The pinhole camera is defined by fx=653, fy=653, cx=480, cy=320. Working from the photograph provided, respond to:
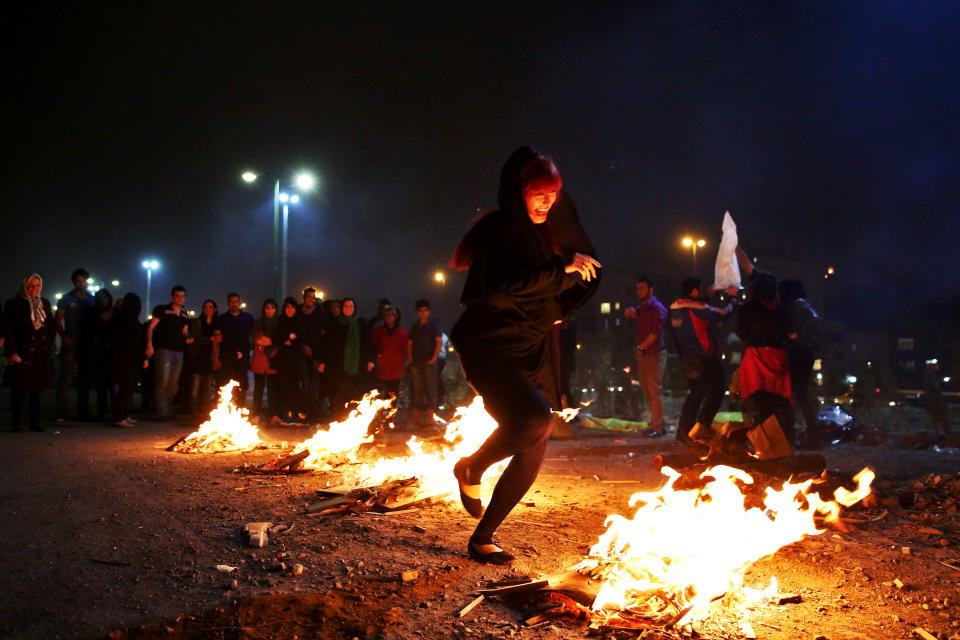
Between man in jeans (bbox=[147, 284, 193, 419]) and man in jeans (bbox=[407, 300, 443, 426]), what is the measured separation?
13.4ft

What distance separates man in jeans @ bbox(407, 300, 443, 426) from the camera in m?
12.1

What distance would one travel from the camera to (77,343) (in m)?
11.5

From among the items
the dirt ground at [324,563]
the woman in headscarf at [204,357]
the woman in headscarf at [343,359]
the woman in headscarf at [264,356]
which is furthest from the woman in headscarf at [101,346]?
the dirt ground at [324,563]

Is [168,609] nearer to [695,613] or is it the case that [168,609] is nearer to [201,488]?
[695,613]

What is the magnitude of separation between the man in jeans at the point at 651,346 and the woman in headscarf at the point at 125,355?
844 cm

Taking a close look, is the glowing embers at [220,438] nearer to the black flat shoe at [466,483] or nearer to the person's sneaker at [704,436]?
the black flat shoe at [466,483]

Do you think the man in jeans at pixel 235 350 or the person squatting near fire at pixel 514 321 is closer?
the person squatting near fire at pixel 514 321

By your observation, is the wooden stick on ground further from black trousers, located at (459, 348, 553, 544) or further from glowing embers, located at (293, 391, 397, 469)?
glowing embers, located at (293, 391, 397, 469)

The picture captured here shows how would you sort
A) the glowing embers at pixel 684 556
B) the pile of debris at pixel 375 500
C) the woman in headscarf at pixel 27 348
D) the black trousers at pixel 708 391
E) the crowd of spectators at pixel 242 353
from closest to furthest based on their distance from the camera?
the glowing embers at pixel 684 556, the pile of debris at pixel 375 500, the black trousers at pixel 708 391, the woman in headscarf at pixel 27 348, the crowd of spectators at pixel 242 353

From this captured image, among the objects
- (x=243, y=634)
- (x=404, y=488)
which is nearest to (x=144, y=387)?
(x=404, y=488)

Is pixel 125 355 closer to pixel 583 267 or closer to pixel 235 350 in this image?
pixel 235 350

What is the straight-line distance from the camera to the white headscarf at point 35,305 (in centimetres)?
955

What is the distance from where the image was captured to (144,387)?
13.0 m

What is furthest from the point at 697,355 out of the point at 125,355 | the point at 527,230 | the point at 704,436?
the point at 125,355
